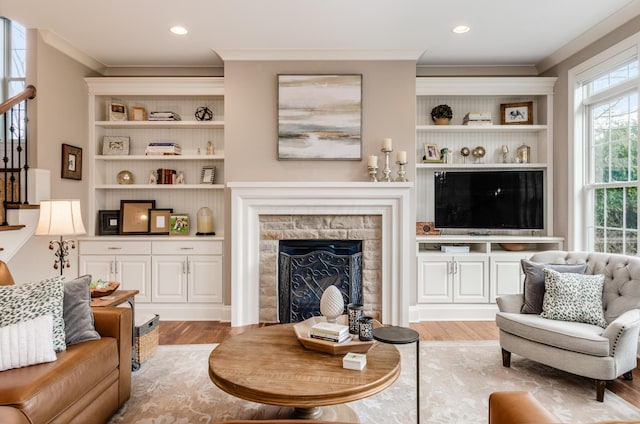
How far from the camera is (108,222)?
14.5 ft

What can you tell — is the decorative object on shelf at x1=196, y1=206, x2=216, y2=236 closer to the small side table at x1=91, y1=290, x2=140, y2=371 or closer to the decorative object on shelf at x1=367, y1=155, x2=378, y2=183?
the small side table at x1=91, y1=290, x2=140, y2=371

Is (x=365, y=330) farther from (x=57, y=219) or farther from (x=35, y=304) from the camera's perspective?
(x=57, y=219)

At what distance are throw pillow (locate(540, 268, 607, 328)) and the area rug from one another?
17.1 inches

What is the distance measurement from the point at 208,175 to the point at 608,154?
4.11 metres

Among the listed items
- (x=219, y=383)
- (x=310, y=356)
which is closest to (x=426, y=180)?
(x=310, y=356)

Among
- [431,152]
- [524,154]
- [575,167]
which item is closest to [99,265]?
[431,152]

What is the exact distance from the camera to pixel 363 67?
4.04 m

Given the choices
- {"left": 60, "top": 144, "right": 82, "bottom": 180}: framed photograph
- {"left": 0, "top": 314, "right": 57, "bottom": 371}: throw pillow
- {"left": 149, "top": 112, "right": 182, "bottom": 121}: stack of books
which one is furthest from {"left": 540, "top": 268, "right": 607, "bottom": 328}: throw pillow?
{"left": 60, "top": 144, "right": 82, "bottom": 180}: framed photograph

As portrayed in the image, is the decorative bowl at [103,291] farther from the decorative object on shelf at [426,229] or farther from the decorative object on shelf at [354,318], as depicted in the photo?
the decorative object on shelf at [426,229]

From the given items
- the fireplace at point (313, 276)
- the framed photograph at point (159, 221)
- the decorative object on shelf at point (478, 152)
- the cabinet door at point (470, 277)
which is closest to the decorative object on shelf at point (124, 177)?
the framed photograph at point (159, 221)

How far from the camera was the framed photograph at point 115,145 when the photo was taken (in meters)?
4.43

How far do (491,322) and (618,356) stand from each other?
1.72 metres

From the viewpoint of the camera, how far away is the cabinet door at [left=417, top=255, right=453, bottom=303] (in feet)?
13.5

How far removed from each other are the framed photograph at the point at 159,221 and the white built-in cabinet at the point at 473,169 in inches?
112
